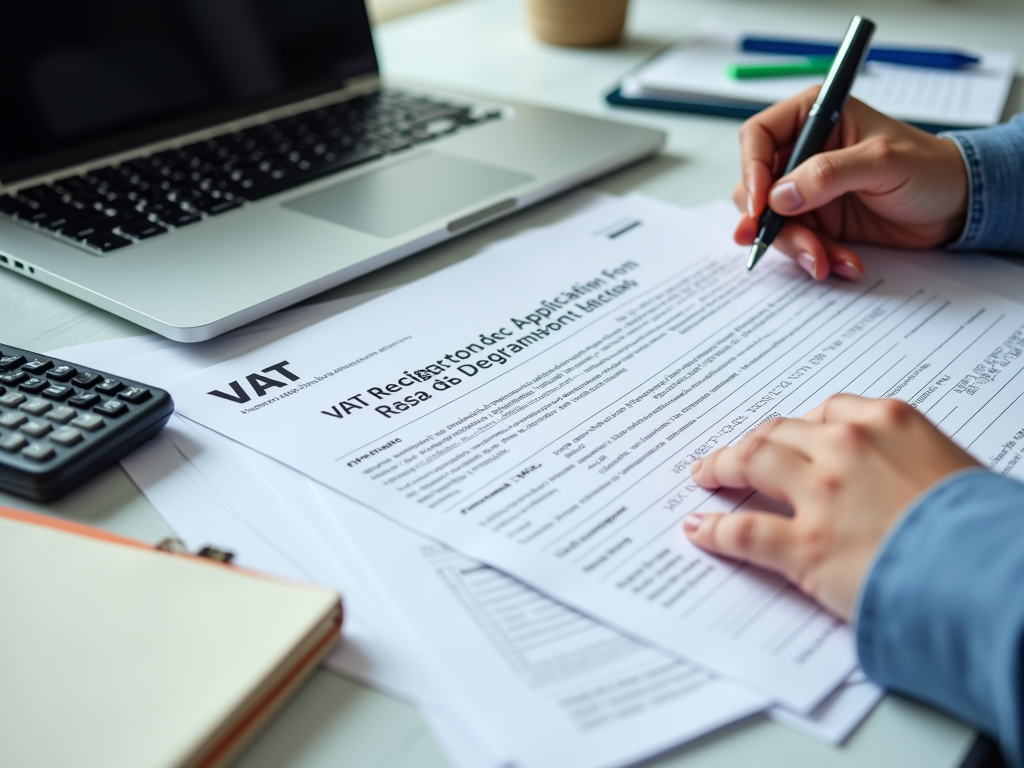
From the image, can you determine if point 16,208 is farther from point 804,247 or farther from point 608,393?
point 804,247

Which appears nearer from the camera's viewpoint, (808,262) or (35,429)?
(35,429)

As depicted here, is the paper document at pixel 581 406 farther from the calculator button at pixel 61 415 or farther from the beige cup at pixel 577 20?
the beige cup at pixel 577 20

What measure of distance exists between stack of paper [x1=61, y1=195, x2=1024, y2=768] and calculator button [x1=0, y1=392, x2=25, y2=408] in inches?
2.5

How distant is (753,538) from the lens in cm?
39

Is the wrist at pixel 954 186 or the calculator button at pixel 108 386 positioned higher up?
the calculator button at pixel 108 386

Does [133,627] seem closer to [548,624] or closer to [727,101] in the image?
[548,624]

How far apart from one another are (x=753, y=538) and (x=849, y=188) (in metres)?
0.36

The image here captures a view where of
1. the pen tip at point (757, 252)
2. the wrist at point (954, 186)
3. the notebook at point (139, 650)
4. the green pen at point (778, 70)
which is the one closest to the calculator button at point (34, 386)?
the notebook at point (139, 650)

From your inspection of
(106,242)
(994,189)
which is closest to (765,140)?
(994,189)

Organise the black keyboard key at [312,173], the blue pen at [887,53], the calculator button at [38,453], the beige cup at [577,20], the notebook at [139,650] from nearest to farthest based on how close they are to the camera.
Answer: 1. the notebook at [139,650]
2. the calculator button at [38,453]
3. the black keyboard key at [312,173]
4. the blue pen at [887,53]
5. the beige cup at [577,20]

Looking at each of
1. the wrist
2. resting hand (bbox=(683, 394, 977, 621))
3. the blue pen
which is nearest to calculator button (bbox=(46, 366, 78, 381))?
resting hand (bbox=(683, 394, 977, 621))

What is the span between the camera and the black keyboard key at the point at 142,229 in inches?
24.9

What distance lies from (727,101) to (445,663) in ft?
2.48

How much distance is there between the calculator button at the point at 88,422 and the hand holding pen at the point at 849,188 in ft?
1.52
